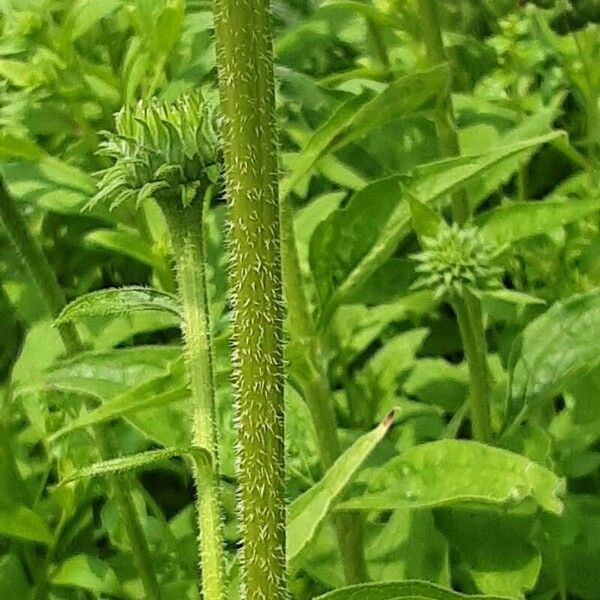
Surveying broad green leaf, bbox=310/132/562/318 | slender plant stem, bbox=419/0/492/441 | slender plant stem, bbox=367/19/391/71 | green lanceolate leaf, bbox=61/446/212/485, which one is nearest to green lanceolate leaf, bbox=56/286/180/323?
green lanceolate leaf, bbox=61/446/212/485

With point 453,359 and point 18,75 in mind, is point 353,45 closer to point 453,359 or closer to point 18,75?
point 453,359

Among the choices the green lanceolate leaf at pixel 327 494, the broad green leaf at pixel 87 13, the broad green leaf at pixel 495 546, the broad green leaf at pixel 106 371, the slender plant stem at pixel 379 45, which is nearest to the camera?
the green lanceolate leaf at pixel 327 494

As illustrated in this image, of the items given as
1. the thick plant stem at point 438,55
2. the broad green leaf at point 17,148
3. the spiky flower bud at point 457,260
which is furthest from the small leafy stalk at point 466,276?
the broad green leaf at point 17,148

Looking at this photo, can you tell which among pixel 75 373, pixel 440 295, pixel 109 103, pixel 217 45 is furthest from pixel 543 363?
pixel 217 45

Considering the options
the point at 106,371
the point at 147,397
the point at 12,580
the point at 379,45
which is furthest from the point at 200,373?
the point at 379,45

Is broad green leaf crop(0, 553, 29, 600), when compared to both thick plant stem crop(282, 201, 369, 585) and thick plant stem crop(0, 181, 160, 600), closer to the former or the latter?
thick plant stem crop(0, 181, 160, 600)

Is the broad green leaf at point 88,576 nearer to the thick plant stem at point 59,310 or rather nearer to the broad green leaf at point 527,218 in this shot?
the thick plant stem at point 59,310

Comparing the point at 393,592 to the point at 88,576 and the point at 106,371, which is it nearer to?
the point at 106,371

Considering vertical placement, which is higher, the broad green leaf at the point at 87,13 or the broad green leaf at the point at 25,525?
the broad green leaf at the point at 87,13
